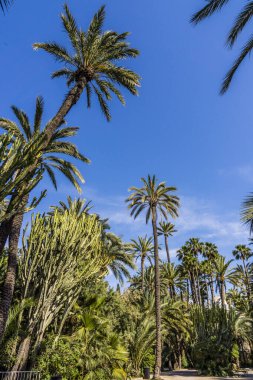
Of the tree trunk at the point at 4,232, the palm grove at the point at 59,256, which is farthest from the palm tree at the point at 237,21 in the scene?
the tree trunk at the point at 4,232

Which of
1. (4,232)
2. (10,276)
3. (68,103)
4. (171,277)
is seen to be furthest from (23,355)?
(171,277)

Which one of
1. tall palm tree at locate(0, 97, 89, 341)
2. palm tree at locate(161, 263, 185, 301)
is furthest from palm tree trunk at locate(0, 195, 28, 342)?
palm tree at locate(161, 263, 185, 301)

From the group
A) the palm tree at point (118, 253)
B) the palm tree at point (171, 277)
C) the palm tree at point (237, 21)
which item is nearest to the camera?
the palm tree at point (237, 21)

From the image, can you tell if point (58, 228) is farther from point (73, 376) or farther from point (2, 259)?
point (73, 376)

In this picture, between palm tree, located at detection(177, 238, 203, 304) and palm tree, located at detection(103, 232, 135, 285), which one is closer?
palm tree, located at detection(103, 232, 135, 285)

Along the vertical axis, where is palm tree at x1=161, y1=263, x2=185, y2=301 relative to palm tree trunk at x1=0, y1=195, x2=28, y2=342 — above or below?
above

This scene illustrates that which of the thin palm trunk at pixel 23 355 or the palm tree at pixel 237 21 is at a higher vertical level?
the palm tree at pixel 237 21

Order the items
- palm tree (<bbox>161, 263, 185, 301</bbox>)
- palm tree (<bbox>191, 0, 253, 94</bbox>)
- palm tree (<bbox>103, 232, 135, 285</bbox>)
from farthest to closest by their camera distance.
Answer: palm tree (<bbox>161, 263, 185, 301</bbox>), palm tree (<bbox>103, 232, 135, 285</bbox>), palm tree (<bbox>191, 0, 253, 94</bbox>)

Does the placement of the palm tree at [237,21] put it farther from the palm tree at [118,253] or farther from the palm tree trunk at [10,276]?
the palm tree at [118,253]

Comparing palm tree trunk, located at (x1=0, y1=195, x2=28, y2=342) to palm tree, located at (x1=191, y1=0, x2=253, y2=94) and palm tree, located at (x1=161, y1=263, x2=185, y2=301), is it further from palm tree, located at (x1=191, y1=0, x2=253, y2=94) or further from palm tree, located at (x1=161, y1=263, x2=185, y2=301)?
palm tree, located at (x1=161, y1=263, x2=185, y2=301)

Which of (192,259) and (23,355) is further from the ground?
(192,259)

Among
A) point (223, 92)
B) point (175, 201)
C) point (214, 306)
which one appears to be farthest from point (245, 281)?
point (223, 92)

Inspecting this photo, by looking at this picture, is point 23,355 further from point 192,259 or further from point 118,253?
point 192,259

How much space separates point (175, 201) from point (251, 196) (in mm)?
14861
